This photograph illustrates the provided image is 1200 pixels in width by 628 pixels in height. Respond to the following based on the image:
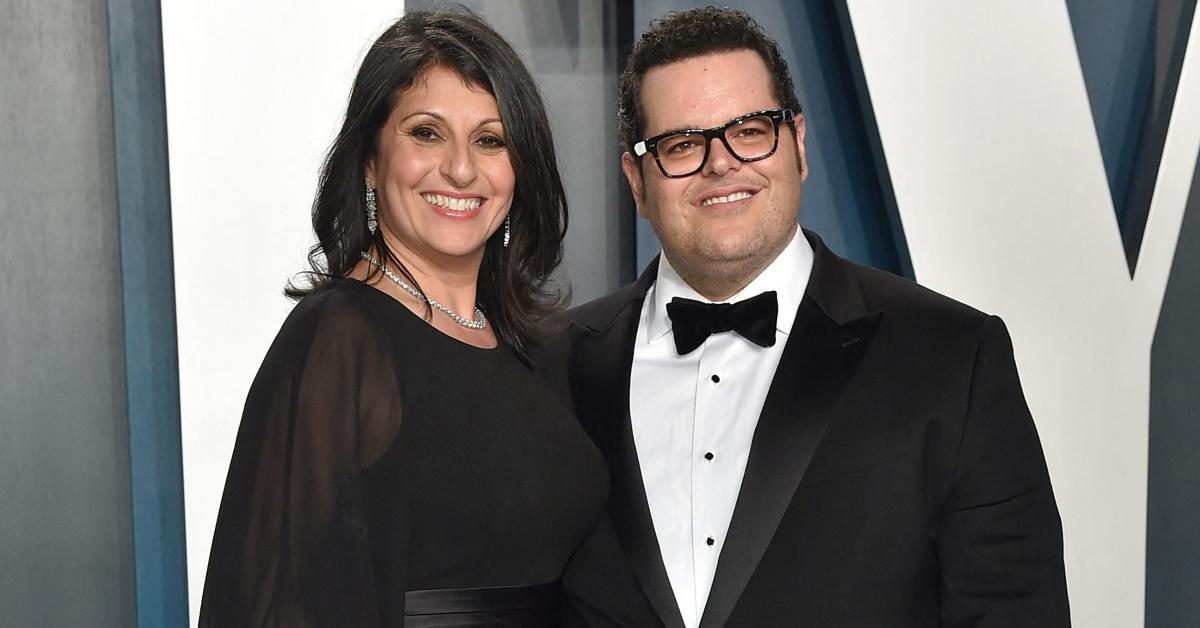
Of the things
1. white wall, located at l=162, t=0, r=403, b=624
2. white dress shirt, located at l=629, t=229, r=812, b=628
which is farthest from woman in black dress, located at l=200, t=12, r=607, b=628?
white wall, located at l=162, t=0, r=403, b=624

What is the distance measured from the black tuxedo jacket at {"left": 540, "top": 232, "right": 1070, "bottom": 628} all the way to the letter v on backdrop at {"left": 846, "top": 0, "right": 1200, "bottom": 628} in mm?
801

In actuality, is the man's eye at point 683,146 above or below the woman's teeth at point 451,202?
above

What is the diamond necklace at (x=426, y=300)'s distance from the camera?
169cm

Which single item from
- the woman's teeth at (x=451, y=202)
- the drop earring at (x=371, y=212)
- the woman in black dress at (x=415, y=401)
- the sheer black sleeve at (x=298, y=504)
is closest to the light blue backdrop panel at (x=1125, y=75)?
the woman in black dress at (x=415, y=401)

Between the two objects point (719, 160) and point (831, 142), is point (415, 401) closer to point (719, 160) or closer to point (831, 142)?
point (719, 160)

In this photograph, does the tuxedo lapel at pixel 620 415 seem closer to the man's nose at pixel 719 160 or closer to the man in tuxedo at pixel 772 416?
the man in tuxedo at pixel 772 416

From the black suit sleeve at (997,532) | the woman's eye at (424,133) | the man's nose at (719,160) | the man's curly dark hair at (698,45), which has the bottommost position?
the black suit sleeve at (997,532)

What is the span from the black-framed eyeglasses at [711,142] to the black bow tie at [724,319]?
22 centimetres

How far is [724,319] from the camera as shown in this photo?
1772mm

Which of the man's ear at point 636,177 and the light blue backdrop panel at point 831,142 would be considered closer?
the man's ear at point 636,177

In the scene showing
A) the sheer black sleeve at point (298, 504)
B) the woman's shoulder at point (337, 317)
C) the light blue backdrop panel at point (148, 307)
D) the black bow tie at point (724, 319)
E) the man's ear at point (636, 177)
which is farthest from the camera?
the light blue backdrop panel at point (148, 307)

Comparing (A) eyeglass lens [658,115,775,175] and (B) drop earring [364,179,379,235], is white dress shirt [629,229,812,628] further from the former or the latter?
(B) drop earring [364,179,379,235]

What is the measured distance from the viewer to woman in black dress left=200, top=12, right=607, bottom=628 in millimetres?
1416

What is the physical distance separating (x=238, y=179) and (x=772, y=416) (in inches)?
56.0
